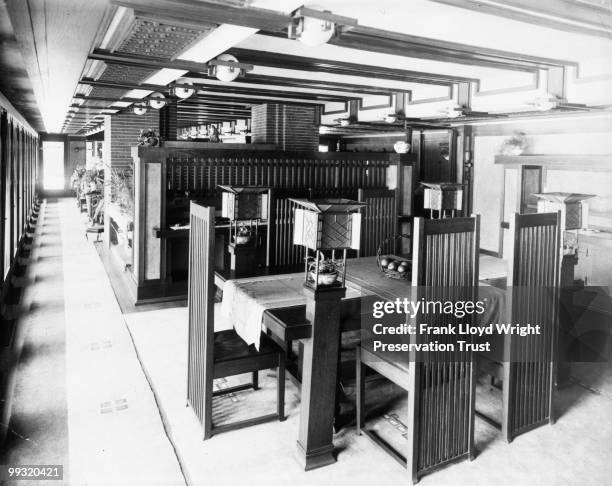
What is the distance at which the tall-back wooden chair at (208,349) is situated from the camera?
299 centimetres

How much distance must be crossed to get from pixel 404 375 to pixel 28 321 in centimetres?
406

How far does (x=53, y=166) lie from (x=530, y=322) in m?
19.0

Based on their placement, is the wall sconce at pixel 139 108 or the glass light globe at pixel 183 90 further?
the wall sconce at pixel 139 108

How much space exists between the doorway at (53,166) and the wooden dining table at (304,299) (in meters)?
17.4

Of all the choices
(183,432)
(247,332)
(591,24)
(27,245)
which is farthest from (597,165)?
(27,245)

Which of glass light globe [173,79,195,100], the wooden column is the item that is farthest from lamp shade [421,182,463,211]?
the wooden column

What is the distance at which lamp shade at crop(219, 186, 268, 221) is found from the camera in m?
4.45

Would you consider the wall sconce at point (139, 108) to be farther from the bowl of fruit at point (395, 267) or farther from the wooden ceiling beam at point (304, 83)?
the bowl of fruit at point (395, 267)

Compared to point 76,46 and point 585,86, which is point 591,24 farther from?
point 76,46

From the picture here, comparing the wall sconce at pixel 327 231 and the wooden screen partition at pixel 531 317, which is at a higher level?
the wall sconce at pixel 327 231

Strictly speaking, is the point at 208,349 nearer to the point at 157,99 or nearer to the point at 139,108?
the point at 157,99

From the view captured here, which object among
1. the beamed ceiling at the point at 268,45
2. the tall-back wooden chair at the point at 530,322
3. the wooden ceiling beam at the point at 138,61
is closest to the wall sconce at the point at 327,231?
the tall-back wooden chair at the point at 530,322

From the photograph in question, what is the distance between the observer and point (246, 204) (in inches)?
177

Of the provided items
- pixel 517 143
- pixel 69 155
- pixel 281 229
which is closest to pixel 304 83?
pixel 281 229
